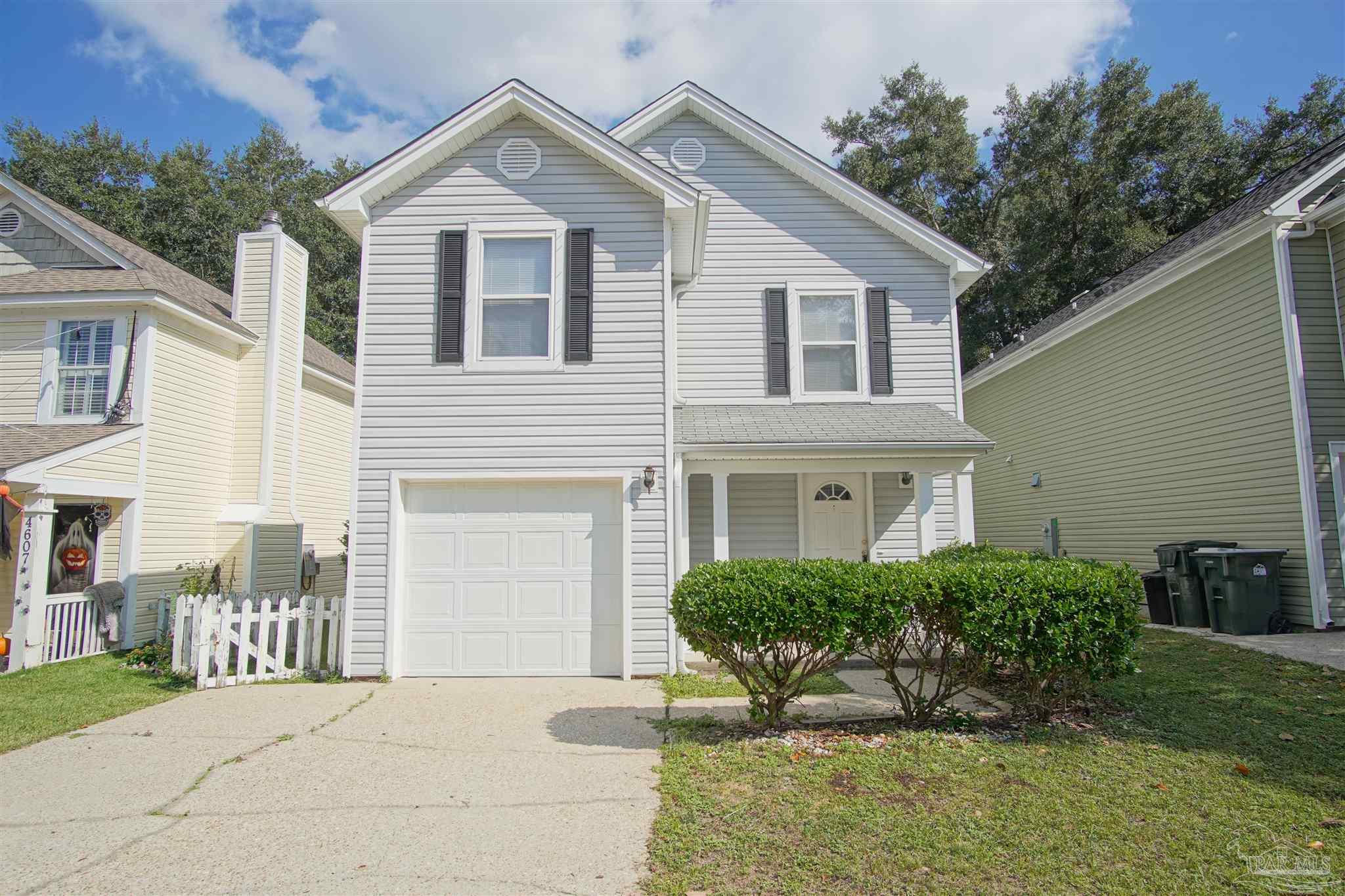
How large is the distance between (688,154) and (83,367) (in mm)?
9451

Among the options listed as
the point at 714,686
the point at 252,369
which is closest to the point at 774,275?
the point at 714,686

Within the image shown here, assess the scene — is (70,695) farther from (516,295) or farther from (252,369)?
(252,369)

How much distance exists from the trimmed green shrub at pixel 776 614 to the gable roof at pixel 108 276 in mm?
9513

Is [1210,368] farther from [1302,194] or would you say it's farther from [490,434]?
[490,434]

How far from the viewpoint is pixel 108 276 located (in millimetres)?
11680

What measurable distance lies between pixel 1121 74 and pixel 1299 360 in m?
19.3

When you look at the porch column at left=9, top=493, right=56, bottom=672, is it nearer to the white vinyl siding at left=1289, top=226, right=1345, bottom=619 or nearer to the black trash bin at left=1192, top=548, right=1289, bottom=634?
the black trash bin at left=1192, top=548, right=1289, bottom=634

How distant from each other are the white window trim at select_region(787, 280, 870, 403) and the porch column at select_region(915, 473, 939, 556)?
A: 77.1 inches

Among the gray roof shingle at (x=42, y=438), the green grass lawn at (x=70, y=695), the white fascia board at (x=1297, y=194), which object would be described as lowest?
the green grass lawn at (x=70, y=695)

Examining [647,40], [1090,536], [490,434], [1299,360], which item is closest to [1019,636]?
[490,434]

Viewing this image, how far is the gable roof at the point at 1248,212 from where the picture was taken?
9875 millimetres

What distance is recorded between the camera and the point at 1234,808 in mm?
4414

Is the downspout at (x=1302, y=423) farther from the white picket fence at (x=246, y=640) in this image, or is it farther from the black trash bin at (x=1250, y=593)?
the white picket fence at (x=246, y=640)

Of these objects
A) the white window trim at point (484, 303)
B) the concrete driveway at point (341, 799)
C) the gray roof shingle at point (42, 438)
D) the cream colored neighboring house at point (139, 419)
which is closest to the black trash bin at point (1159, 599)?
the concrete driveway at point (341, 799)
